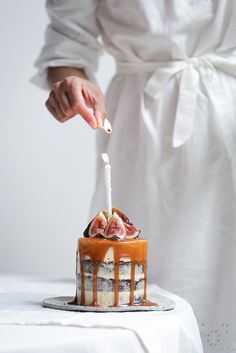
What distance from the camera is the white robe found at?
1.43 metres

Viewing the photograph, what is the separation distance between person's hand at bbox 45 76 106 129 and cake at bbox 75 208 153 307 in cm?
24

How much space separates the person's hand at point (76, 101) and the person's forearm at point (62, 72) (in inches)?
9.0

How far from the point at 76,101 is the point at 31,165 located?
1.22m

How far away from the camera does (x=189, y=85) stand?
1.49m

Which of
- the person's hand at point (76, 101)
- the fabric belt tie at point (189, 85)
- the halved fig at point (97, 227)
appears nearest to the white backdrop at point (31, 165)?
the fabric belt tie at point (189, 85)

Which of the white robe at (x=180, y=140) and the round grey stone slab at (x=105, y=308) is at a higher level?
the white robe at (x=180, y=140)

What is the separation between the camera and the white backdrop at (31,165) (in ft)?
7.95

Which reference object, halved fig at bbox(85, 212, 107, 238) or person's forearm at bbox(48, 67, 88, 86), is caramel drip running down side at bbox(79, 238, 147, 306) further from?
person's forearm at bbox(48, 67, 88, 86)

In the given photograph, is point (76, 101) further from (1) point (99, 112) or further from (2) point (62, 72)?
(2) point (62, 72)

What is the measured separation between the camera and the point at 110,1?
1529mm

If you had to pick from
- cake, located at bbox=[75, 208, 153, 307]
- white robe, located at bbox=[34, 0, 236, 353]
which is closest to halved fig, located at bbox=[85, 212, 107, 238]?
cake, located at bbox=[75, 208, 153, 307]

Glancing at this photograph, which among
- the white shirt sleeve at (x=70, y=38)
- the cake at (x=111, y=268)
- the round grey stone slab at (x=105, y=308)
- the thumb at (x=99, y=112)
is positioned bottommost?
the round grey stone slab at (x=105, y=308)

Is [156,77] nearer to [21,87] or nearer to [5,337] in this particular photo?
[5,337]

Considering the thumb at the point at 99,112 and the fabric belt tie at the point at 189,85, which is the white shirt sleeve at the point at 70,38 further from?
the thumb at the point at 99,112
